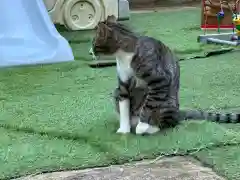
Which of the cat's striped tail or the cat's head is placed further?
the cat's striped tail

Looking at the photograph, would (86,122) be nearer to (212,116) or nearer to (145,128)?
(145,128)

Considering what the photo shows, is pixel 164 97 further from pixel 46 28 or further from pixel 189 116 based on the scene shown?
pixel 46 28

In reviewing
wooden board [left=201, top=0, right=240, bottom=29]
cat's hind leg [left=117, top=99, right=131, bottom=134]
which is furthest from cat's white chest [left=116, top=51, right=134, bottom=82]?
wooden board [left=201, top=0, right=240, bottom=29]

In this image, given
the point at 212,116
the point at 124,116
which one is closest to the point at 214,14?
the point at 212,116

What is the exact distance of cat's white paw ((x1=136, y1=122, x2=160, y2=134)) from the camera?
211 centimetres

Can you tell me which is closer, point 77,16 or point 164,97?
point 164,97

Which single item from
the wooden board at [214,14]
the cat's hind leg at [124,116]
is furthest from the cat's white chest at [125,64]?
the wooden board at [214,14]

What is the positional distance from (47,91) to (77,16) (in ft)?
8.08

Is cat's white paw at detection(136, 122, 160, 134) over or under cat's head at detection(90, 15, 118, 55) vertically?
under

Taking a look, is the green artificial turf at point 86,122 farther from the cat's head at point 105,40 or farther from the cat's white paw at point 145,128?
the cat's head at point 105,40

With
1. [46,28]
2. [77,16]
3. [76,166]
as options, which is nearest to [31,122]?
[76,166]

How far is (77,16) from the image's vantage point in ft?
17.6

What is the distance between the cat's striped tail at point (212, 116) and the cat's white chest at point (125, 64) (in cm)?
34

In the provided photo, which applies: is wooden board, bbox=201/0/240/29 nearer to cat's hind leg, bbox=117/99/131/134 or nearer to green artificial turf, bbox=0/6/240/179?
green artificial turf, bbox=0/6/240/179
